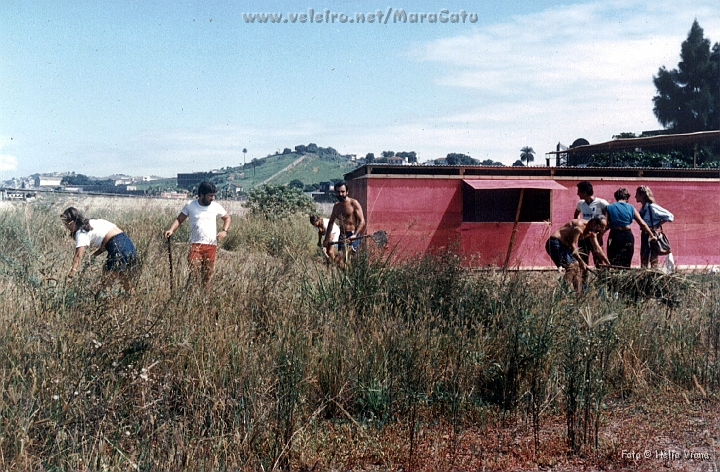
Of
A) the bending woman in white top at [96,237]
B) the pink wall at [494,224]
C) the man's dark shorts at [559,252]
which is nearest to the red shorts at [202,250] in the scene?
the bending woman in white top at [96,237]

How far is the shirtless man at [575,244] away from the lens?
23.3 feet

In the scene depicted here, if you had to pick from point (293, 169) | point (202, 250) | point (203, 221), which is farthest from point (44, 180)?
point (202, 250)

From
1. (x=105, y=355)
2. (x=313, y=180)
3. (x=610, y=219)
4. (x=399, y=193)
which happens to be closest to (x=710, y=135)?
(x=399, y=193)

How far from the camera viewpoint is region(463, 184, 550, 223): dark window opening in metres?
13.8

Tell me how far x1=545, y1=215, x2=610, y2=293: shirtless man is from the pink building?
17.2 ft

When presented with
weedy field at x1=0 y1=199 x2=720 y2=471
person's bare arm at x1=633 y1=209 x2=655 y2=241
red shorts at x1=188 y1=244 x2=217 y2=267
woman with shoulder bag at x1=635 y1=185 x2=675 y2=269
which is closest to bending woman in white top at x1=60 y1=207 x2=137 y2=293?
weedy field at x1=0 y1=199 x2=720 y2=471

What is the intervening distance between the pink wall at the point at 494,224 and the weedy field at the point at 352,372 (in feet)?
23.7

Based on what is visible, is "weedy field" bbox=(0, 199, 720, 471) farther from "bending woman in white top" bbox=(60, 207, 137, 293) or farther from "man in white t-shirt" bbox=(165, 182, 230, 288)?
"man in white t-shirt" bbox=(165, 182, 230, 288)

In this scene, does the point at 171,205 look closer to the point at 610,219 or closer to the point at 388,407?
the point at 610,219

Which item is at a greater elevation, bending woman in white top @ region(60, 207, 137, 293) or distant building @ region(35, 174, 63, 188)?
distant building @ region(35, 174, 63, 188)

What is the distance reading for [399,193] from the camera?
1323 centimetres

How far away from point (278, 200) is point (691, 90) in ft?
116

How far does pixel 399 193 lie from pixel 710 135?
9363mm

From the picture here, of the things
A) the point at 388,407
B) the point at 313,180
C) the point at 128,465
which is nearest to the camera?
the point at 128,465
